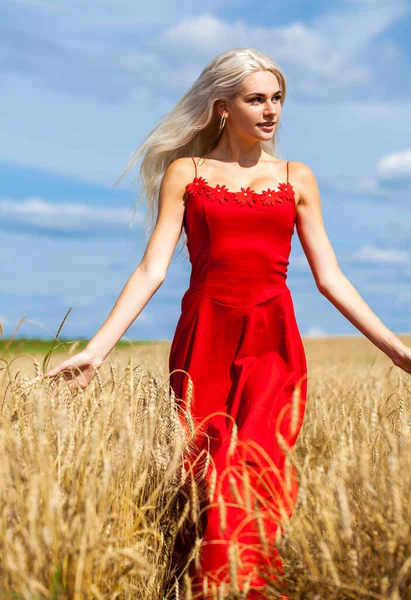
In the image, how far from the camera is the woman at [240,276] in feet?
10.8

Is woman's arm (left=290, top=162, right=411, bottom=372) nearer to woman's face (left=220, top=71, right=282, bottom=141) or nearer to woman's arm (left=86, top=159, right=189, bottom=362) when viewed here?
woman's face (left=220, top=71, right=282, bottom=141)

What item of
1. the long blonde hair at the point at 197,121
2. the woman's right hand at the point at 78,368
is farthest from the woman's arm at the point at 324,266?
the woman's right hand at the point at 78,368

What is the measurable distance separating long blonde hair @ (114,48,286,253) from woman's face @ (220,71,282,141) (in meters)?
0.04

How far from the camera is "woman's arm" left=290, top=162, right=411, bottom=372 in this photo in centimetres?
357

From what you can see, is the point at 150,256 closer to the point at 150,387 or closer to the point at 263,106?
the point at 150,387

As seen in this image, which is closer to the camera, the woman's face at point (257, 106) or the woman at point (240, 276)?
the woman at point (240, 276)

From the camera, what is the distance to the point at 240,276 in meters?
3.42

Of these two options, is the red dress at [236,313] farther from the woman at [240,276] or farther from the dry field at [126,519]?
the dry field at [126,519]

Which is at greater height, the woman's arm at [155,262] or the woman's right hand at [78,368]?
the woman's arm at [155,262]

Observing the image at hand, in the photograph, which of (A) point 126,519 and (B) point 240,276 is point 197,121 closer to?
(B) point 240,276

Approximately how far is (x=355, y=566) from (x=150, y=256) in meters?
1.65

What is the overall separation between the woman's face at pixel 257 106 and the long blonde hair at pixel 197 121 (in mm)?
39

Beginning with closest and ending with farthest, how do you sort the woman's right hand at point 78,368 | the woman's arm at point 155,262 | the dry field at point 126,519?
the dry field at point 126,519 → the woman's right hand at point 78,368 → the woman's arm at point 155,262

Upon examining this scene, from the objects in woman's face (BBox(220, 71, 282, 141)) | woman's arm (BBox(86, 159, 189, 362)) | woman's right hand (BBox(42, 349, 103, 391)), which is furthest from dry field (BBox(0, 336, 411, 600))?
woman's face (BBox(220, 71, 282, 141))
